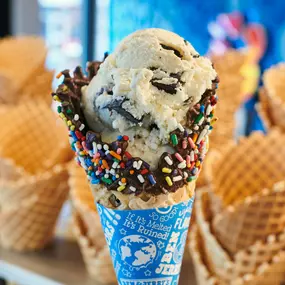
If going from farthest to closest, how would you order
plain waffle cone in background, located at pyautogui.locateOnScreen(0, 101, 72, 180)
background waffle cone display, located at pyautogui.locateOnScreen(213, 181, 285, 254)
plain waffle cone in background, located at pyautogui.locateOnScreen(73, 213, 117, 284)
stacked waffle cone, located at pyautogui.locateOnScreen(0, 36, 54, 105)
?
stacked waffle cone, located at pyautogui.locateOnScreen(0, 36, 54, 105) < plain waffle cone in background, located at pyautogui.locateOnScreen(0, 101, 72, 180) < plain waffle cone in background, located at pyautogui.locateOnScreen(73, 213, 117, 284) < background waffle cone display, located at pyautogui.locateOnScreen(213, 181, 285, 254)

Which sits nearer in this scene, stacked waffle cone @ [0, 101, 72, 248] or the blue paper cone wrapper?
the blue paper cone wrapper

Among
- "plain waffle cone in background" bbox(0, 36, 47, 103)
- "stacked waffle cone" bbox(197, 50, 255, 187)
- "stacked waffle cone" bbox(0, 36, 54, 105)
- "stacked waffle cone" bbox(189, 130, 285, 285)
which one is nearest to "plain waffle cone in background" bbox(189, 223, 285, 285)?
"stacked waffle cone" bbox(189, 130, 285, 285)

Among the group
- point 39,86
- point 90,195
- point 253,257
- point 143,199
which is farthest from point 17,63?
point 143,199

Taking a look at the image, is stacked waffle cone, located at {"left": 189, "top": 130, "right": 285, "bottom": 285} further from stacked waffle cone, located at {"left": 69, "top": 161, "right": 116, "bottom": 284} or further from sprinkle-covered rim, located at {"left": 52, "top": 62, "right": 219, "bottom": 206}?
sprinkle-covered rim, located at {"left": 52, "top": 62, "right": 219, "bottom": 206}

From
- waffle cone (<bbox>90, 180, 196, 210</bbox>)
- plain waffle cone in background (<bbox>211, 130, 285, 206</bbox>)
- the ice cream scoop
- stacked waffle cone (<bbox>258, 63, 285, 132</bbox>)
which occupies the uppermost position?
the ice cream scoop

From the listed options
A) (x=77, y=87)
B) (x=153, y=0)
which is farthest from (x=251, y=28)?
(x=77, y=87)
